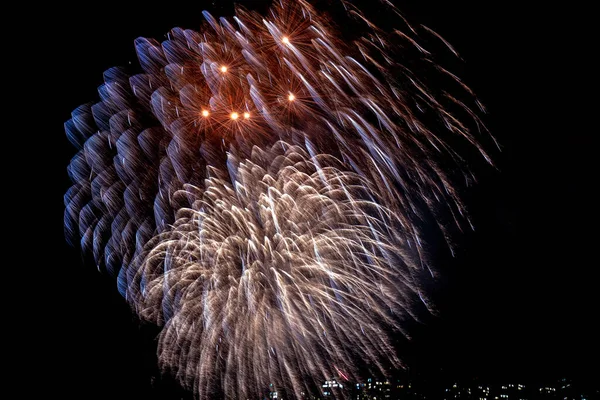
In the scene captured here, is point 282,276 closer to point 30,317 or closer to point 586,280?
point 30,317

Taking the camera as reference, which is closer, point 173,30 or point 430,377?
point 173,30

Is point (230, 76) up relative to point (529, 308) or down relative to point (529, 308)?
up

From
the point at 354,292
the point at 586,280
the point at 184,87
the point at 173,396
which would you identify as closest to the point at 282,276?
the point at 354,292

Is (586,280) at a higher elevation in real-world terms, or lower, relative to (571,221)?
lower

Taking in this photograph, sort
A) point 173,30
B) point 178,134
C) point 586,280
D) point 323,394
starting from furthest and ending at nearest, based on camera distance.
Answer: point 586,280 → point 323,394 → point 178,134 → point 173,30

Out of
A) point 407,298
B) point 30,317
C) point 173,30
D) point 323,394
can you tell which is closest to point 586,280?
point 407,298

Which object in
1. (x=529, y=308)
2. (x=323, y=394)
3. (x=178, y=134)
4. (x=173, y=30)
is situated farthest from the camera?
(x=529, y=308)

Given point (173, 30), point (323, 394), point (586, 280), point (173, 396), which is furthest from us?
point (586, 280)

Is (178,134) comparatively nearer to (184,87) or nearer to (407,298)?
(184,87)

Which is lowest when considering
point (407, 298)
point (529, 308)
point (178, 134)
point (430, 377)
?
point (430, 377)
